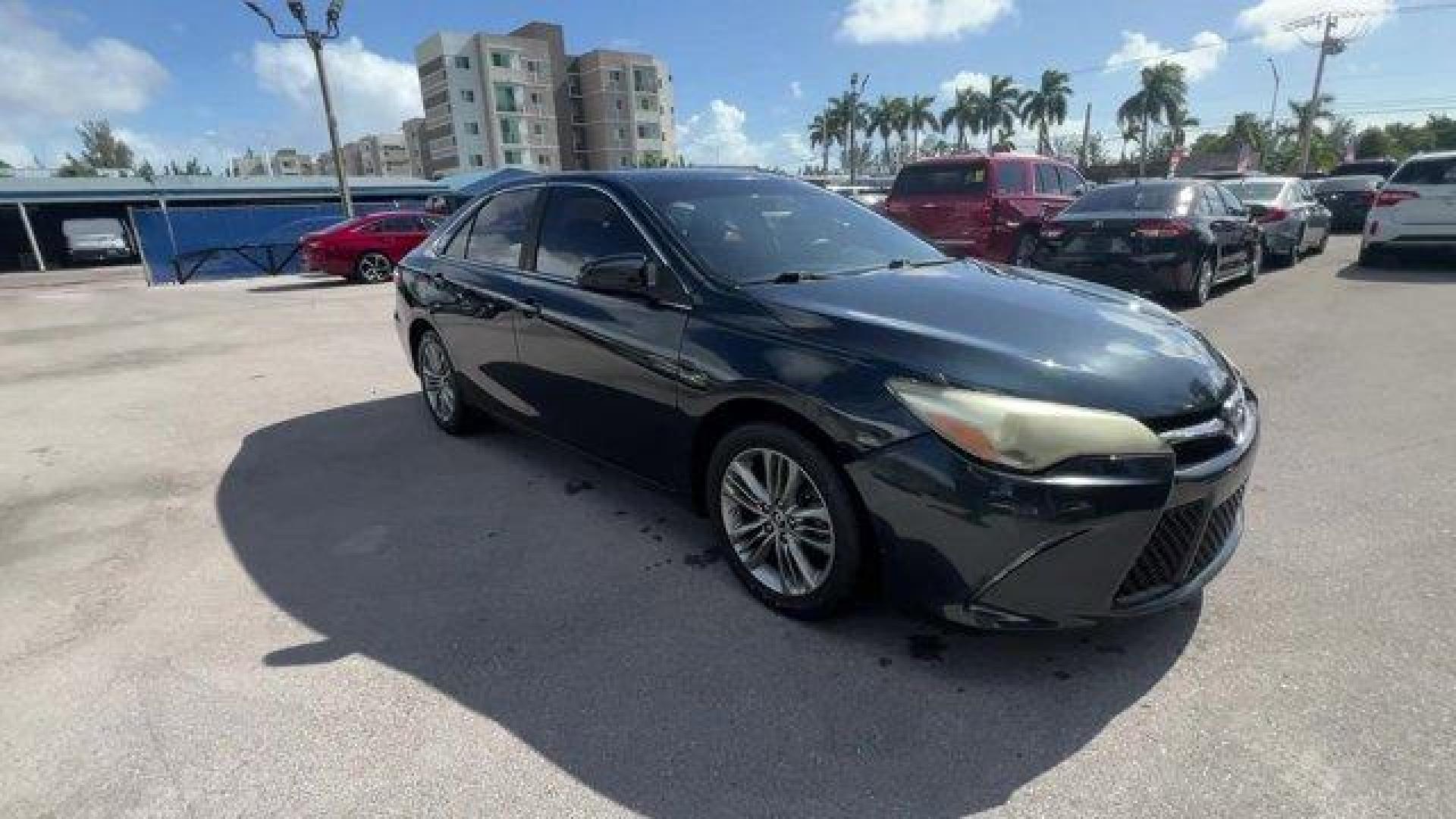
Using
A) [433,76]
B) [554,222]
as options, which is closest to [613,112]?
[433,76]

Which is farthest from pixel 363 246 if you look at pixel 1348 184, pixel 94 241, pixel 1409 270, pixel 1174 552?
pixel 1348 184

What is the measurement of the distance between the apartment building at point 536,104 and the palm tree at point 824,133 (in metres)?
15.4

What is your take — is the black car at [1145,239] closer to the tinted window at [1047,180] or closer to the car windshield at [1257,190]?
the tinted window at [1047,180]

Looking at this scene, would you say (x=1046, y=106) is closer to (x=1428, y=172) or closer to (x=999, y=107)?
(x=999, y=107)

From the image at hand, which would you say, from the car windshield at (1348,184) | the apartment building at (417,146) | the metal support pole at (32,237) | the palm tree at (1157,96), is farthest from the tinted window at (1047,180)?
the apartment building at (417,146)

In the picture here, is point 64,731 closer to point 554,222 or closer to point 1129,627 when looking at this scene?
point 554,222

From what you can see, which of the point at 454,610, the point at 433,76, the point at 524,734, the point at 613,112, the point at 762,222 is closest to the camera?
the point at 524,734

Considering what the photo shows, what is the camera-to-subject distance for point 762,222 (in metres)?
3.48

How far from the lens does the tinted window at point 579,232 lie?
11.1ft

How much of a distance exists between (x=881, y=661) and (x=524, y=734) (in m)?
1.16

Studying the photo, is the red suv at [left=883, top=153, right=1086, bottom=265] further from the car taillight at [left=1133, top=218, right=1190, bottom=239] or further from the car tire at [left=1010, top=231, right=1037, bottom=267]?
the car taillight at [left=1133, top=218, right=1190, bottom=239]

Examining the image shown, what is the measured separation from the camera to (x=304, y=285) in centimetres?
1728

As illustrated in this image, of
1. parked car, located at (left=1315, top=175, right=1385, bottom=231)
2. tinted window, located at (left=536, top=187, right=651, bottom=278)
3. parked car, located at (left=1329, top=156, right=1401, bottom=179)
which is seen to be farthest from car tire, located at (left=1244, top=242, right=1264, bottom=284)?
parked car, located at (left=1329, top=156, right=1401, bottom=179)

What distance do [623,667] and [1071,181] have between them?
11619mm
